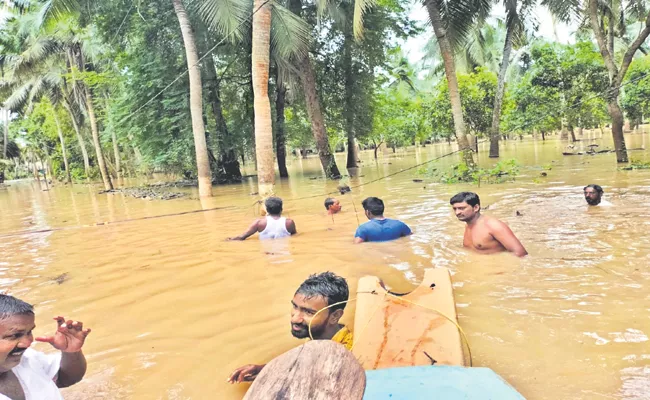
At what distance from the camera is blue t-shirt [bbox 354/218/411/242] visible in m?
5.74

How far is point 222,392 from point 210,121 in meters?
18.8

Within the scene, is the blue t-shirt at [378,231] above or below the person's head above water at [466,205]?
below

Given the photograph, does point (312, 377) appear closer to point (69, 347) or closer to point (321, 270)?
point (69, 347)

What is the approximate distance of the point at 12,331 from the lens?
73.0 inches

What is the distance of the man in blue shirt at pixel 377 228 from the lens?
5750 mm

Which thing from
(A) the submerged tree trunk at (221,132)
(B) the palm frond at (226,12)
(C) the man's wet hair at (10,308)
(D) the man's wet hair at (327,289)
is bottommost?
(D) the man's wet hair at (327,289)

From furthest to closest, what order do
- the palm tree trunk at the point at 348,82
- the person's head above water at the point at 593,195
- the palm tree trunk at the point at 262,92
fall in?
the palm tree trunk at the point at 348,82
the palm tree trunk at the point at 262,92
the person's head above water at the point at 593,195

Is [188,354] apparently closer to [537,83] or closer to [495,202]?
[495,202]

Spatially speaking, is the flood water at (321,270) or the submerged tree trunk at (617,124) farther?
the submerged tree trunk at (617,124)

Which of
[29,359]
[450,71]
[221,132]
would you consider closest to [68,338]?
[29,359]

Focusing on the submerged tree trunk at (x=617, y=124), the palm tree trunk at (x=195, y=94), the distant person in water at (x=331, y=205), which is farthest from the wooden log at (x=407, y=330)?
the submerged tree trunk at (x=617, y=124)

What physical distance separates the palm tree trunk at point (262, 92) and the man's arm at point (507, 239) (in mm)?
5646

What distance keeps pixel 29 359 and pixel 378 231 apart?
4212mm

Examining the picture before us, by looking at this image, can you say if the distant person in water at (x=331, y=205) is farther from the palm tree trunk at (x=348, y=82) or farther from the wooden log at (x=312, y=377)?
the palm tree trunk at (x=348, y=82)
